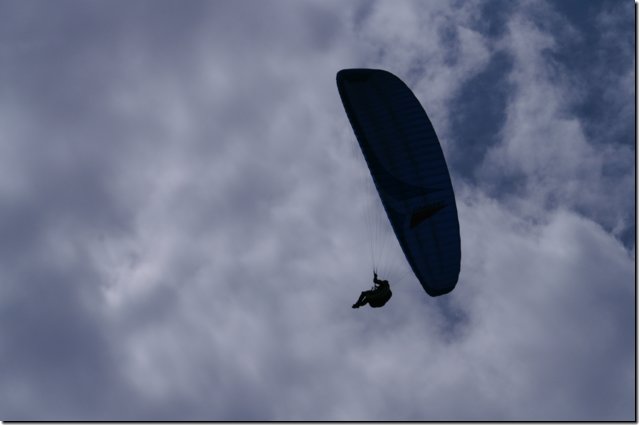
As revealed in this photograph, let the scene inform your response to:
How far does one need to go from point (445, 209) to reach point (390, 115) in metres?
6.15

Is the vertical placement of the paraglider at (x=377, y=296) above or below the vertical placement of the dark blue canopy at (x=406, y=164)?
below

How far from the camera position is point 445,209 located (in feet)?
116

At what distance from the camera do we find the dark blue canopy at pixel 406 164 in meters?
34.9

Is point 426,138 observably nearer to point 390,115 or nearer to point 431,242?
point 390,115

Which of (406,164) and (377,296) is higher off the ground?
(406,164)

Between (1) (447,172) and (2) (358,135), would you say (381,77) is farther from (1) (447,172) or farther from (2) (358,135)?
(1) (447,172)

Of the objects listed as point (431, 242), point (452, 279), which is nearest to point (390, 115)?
point (431, 242)

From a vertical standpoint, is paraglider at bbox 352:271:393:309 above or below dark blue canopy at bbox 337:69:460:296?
below

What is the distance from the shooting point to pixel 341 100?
3672 centimetres

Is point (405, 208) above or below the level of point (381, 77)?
below

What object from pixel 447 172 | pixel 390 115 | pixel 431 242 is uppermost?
pixel 390 115

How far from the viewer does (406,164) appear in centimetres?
3594

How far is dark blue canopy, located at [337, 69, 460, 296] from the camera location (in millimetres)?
34906

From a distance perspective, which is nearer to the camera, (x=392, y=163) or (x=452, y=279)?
(x=452, y=279)
